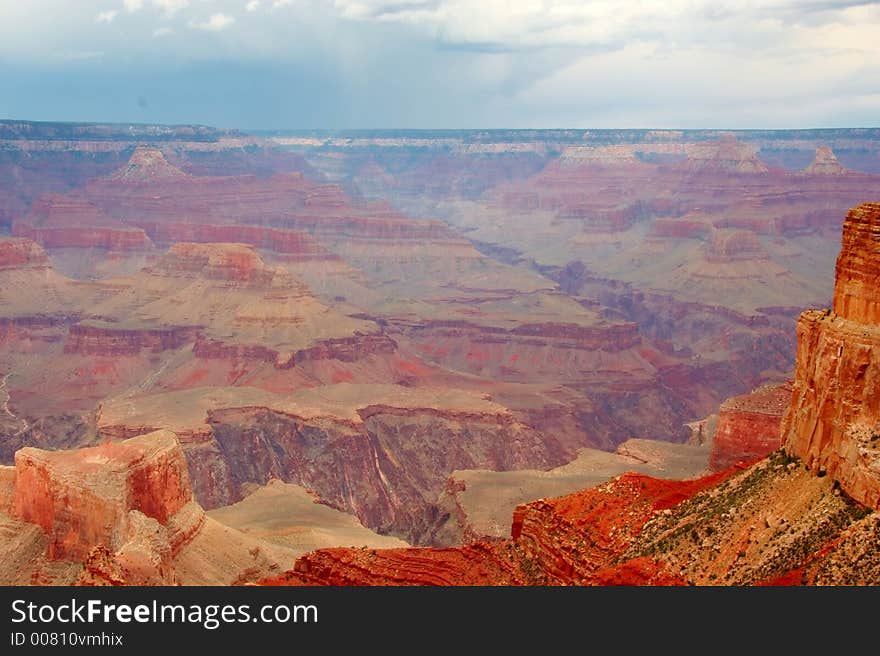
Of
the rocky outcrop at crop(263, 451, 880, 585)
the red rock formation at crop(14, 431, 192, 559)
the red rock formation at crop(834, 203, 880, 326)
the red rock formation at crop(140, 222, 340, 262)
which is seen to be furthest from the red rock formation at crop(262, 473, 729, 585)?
the red rock formation at crop(140, 222, 340, 262)

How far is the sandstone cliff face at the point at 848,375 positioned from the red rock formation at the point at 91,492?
93.0ft

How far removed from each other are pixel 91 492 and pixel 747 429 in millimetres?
36382

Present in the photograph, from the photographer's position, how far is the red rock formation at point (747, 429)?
66.8 meters

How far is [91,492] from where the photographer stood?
50.2 meters

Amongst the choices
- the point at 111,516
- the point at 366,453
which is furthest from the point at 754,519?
the point at 366,453

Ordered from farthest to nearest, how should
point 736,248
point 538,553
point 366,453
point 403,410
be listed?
point 736,248
point 403,410
point 366,453
point 538,553

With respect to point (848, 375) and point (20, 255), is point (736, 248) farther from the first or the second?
point (848, 375)

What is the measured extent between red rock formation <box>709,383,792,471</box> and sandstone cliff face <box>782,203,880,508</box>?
33828 millimetres

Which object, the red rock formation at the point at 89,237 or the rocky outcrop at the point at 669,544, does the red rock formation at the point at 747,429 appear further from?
the red rock formation at the point at 89,237

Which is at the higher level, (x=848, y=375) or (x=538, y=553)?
(x=848, y=375)

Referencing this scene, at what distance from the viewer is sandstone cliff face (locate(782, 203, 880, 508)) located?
30.0m

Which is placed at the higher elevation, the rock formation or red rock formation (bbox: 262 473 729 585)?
red rock formation (bbox: 262 473 729 585)

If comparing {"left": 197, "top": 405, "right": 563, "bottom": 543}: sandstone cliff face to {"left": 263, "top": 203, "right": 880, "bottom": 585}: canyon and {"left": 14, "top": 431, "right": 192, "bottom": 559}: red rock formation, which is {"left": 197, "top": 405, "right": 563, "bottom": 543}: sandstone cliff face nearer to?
{"left": 14, "top": 431, "right": 192, "bottom": 559}: red rock formation

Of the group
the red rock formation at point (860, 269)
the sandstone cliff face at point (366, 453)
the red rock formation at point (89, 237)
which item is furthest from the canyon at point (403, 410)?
the red rock formation at point (89, 237)
